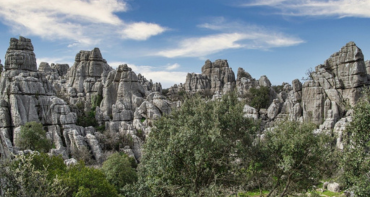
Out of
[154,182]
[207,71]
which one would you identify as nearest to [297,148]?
[154,182]

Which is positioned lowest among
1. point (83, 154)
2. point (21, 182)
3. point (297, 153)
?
point (83, 154)

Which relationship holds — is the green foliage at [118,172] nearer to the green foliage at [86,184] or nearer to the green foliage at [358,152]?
the green foliage at [86,184]

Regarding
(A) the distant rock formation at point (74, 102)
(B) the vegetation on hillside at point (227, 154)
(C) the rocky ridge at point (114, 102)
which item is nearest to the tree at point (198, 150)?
(B) the vegetation on hillside at point (227, 154)

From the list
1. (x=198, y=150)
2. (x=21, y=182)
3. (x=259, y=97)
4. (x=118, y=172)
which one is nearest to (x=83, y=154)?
(x=118, y=172)

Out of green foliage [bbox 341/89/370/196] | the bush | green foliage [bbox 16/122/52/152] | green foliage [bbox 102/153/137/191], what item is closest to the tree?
green foliage [bbox 341/89/370/196]

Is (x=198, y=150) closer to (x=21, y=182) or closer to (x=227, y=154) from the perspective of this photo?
(x=227, y=154)

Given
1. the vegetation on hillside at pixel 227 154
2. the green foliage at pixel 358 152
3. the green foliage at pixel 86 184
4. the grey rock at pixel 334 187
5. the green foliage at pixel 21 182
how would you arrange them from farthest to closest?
the grey rock at pixel 334 187
the green foliage at pixel 86 184
the vegetation on hillside at pixel 227 154
the green foliage at pixel 358 152
the green foliage at pixel 21 182

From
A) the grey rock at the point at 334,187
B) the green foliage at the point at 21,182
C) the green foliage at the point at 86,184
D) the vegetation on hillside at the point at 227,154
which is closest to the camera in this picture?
the green foliage at the point at 21,182

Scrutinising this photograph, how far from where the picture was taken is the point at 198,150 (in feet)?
46.4

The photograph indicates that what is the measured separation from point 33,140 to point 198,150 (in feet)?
86.4

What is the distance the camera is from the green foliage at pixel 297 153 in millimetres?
15633

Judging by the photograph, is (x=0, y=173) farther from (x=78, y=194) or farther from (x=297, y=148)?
(x=297, y=148)

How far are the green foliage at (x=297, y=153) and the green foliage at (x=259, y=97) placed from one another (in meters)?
44.8

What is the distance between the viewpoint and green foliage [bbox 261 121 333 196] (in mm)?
15633
